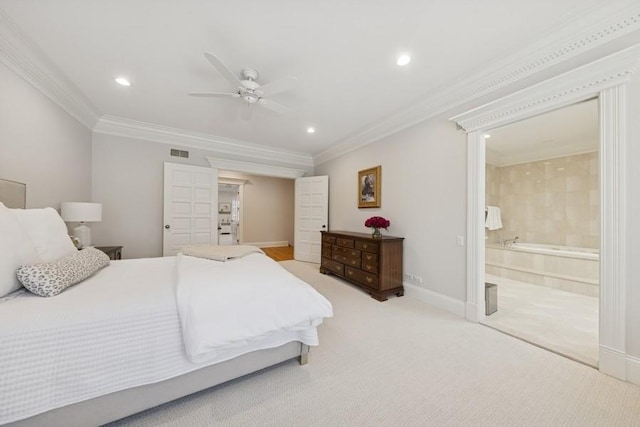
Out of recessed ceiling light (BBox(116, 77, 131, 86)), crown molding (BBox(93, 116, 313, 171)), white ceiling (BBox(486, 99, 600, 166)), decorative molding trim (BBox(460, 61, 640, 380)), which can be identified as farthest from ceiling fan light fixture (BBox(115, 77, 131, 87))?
white ceiling (BBox(486, 99, 600, 166))

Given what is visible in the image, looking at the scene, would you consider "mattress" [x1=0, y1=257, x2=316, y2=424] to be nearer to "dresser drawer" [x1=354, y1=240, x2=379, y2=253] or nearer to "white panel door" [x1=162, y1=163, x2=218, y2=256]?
"dresser drawer" [x1=354, y1=240, x2=379, y2=253]

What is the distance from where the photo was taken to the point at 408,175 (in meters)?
3.41

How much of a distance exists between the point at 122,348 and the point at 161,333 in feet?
0.58

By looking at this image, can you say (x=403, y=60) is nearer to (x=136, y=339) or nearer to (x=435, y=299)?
(x=435, y=299)

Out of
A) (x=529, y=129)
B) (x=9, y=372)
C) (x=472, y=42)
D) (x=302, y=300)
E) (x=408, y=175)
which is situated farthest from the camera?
(x=529, y=129)

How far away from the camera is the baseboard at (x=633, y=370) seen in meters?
1.60

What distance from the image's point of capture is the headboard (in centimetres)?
198

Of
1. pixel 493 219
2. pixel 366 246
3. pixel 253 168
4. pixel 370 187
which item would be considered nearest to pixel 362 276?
pixel 366 246

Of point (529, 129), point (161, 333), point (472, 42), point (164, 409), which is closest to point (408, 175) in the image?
point (472, 42)

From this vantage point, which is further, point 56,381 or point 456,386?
point 456,386

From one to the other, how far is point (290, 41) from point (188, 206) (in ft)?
11.7

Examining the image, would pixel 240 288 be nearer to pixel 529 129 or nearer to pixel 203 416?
pixel 203 416

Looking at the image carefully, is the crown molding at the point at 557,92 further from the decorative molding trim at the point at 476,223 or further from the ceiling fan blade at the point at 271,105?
the ceiling fan blade at the point at 271,105

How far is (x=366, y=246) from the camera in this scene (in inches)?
135
